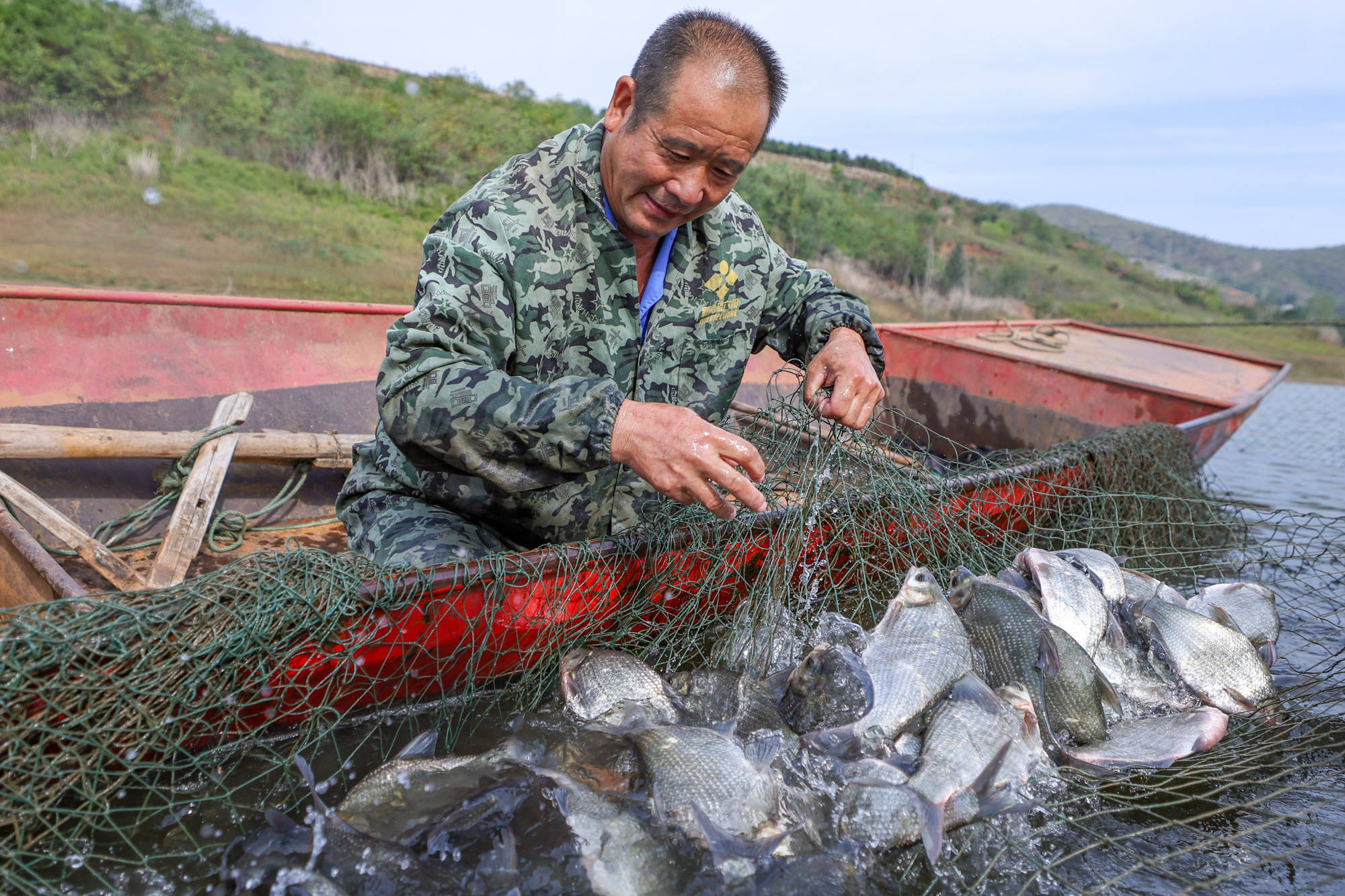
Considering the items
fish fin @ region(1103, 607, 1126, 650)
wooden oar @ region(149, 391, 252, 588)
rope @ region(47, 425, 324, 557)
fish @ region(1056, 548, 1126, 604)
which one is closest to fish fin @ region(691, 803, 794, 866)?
fish fin @ region(1103, 607, 1126, 650)

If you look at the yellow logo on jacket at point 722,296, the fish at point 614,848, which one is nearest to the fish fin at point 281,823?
the fish at point 614,848

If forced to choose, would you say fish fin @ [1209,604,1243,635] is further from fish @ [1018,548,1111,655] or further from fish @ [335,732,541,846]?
fish @ [335,732,541,846]

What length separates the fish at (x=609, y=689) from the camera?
8.06ft

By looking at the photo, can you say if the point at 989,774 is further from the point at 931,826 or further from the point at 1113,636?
the point at 1113,636

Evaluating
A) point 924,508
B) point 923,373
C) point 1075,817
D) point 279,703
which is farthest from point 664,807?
point 923,373

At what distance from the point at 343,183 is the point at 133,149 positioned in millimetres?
4446

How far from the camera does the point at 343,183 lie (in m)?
20.1

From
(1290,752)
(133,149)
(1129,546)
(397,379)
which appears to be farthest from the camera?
(133,149)

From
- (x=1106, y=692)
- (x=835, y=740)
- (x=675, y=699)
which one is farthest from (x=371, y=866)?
(x=1106, y=692)

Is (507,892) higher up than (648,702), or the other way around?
(648,702)

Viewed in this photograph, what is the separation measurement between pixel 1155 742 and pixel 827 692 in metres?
→ 1.14

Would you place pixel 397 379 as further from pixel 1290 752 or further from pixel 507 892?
pixel 1290 752

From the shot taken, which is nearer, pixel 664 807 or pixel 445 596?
pixel 664 807

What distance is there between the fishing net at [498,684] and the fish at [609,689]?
0.16m
